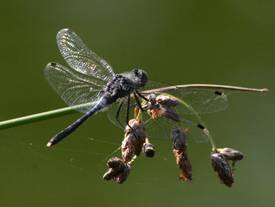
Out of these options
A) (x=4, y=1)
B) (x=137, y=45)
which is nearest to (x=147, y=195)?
(x=137, y=45)

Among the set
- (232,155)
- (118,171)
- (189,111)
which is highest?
(189,111)

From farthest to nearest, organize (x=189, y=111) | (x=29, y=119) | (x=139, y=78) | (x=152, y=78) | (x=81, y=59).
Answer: (x=152, y=78) → (x=81, y=59) → (x=139, y=78) → (x=189, y=111) → (x=29, y=119)

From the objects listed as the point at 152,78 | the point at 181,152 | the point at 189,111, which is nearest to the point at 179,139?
the point at 181,152

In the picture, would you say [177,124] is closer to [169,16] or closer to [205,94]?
[205,94]

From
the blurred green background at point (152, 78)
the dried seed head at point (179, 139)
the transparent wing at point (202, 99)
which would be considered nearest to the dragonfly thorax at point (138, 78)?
the transparent wing at point (202, 99)

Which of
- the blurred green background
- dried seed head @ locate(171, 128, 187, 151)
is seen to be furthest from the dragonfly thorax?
the blurred green background

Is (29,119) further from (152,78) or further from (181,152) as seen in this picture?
(152,78)
